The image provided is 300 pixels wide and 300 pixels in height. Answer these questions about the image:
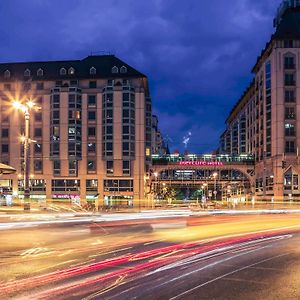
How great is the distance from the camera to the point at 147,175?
101m

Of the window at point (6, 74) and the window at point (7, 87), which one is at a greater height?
the window at point (6, 74)

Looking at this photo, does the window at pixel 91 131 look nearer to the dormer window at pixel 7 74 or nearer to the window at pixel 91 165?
the window at pixel 91 165

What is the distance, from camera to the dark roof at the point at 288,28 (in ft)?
297

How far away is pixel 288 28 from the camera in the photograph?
9294cm

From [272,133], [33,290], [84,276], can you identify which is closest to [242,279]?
[84,276]

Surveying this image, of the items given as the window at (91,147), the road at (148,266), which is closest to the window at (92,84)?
the window at (91,147)

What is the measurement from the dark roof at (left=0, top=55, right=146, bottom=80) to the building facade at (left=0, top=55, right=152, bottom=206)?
0.20 m

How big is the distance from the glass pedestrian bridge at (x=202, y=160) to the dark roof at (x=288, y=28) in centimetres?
2192

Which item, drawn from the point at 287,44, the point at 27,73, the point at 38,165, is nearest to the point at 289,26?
the point at 287,44

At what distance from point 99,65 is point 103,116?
1097cm

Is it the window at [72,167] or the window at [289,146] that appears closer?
the window at [289,146]

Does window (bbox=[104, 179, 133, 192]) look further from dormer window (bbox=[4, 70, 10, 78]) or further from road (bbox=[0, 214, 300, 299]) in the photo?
road (bbox=[0, 214, 300, 299])

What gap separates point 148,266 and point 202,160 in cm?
9966

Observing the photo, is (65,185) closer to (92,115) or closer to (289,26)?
(92,115)
